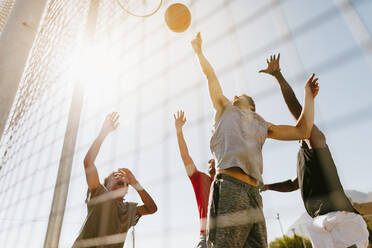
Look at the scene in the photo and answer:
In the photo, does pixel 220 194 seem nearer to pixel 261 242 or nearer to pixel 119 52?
pixel 261 242

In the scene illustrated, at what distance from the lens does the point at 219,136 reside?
1613mm

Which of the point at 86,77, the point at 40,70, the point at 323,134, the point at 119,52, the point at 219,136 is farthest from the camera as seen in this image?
the point at 40,70

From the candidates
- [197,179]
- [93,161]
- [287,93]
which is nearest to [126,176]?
[93,161]

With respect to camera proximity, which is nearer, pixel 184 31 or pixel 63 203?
pixel 63 203

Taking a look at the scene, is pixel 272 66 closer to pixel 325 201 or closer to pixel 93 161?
pixel 325 201

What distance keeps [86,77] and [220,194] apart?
114 inches

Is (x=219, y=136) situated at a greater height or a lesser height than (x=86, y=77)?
lesser

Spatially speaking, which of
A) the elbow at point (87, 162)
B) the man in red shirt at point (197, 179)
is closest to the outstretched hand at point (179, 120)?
the man in red shirt at point (197, 179)

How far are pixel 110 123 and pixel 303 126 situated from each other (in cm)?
164

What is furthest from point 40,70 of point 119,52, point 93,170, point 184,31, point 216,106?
point 216,106

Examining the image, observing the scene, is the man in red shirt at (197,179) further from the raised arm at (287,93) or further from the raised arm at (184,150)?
the raised arm at (287,93)

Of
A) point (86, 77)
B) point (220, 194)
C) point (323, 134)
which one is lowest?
point (220, 194)

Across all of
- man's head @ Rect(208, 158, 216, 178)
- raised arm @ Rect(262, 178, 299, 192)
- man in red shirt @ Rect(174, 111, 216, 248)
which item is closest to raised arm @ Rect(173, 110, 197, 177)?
man in red shirt @ Rect(174, 111, 216, 248)

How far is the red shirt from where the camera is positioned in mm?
2480
